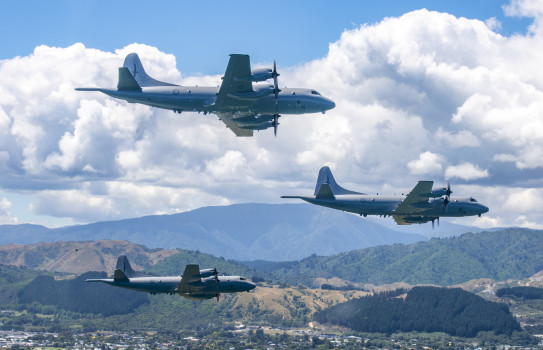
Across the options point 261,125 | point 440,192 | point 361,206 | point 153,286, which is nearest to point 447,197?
point 440,192

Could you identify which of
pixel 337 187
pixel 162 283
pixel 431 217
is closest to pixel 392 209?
pixel 431 217

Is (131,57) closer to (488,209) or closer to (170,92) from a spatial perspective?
(170,92)

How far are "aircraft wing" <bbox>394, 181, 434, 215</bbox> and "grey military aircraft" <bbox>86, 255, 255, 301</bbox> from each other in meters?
39.6

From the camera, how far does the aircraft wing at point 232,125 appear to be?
12627cm

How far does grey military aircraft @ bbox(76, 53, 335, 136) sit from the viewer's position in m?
117

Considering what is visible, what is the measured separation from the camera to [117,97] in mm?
126750

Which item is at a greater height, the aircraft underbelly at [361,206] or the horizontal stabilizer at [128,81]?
the horizontal stabilizer at [128,81]

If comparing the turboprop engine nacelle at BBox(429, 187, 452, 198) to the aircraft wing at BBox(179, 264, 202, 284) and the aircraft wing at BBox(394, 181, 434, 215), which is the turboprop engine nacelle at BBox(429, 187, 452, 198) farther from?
the aircraft wing at BBox(179, 264, 202, 284)

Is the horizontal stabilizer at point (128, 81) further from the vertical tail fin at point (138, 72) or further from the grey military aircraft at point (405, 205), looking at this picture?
the grey military aircraft at point (405, 205)

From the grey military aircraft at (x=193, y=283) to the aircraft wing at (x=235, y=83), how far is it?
38.6 m

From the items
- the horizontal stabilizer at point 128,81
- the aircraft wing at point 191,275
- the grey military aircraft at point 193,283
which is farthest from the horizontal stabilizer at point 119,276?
the horizontal stabilizer at point 128,81

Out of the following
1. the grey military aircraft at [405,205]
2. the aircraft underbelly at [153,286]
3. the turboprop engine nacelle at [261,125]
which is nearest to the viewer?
the turboprop engine nacelle at [261,125]

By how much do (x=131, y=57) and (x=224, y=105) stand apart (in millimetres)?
31946

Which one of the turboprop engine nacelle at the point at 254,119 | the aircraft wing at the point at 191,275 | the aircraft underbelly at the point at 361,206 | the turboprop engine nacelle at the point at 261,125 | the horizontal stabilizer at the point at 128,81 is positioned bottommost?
the aircraft wing at the point at 191,275
